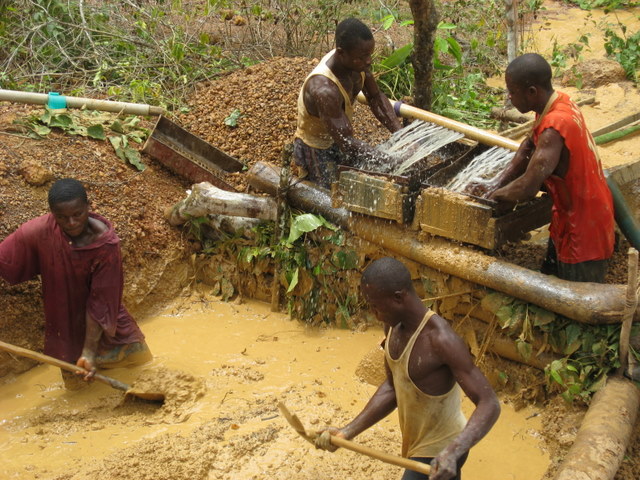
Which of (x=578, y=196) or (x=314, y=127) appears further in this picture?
(x=314, y=127)

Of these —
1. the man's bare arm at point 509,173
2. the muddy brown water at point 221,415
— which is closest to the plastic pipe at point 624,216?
the man's bare arm at point 509,173

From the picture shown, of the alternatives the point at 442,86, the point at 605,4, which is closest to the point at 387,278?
the point at 442,86

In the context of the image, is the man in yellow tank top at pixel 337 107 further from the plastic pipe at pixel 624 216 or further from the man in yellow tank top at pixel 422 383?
the man in yellow tank top at pixel 422 383

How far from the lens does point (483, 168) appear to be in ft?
15.9

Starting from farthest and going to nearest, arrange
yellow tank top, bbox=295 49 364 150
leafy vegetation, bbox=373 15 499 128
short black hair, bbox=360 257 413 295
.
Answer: leafy vegetation, bbox=373 15 499 128 → yellow tank top, bbox=295 49 364 150 → short black hair, bbox=360 257 413 295

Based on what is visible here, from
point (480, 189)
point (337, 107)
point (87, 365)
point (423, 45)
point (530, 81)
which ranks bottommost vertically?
point (87, 365)

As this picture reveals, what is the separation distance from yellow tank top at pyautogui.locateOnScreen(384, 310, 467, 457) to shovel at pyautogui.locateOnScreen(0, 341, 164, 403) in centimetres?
219

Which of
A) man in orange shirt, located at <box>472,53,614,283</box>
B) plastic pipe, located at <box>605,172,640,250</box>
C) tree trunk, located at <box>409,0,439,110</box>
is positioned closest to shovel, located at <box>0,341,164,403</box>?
man in orange shirt, located at <box>472,53,614,283</box>

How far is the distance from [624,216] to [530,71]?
1241mm

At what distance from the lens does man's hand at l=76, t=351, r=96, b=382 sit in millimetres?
4468

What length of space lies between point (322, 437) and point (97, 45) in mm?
6261

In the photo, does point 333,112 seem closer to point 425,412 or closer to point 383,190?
point 383,190

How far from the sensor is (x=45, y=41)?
7820 millimetres

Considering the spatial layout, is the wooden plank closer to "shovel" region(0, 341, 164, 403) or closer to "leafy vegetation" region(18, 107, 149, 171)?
"leafy vegetation" region(18, 107, 149, 171)
